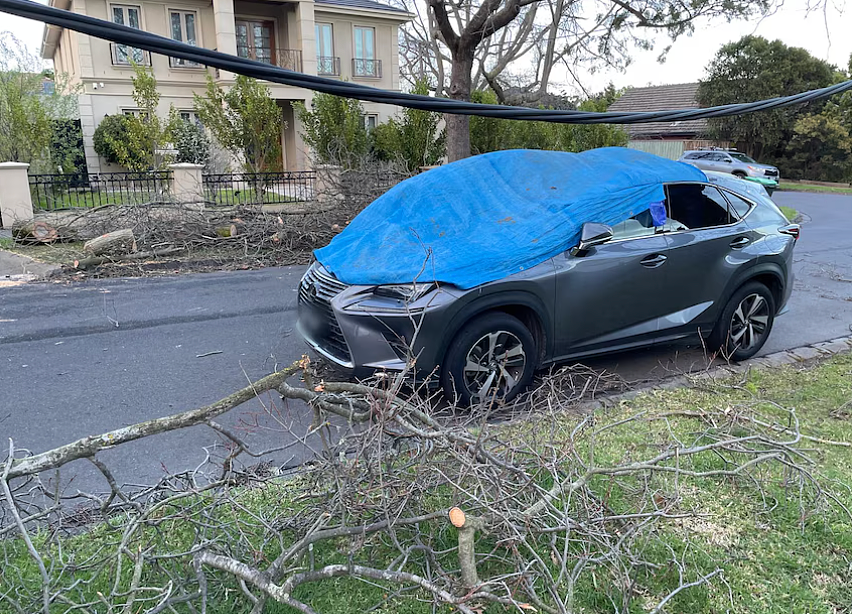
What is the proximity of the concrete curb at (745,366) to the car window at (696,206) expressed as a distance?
1316 mm

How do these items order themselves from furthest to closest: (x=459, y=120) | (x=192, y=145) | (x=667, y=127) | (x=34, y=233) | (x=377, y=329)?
(x=667, y=127) < (x=192, y=145) < (x=459, y=120) < (x=34, y=233) < (x=377, y=329)

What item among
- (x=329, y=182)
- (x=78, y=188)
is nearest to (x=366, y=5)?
(x=78, y=188)

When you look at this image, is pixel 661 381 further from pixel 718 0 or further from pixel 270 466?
pixel 718 0

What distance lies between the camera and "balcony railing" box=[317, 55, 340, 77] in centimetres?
2786

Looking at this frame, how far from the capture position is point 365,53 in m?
28.8

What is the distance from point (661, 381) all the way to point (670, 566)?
285 centimetres

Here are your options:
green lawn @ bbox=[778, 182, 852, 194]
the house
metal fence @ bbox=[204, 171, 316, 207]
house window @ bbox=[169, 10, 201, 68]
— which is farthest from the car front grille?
green lawn @ bbox=[778, 182, 852, 194]

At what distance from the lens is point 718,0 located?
14.3 m

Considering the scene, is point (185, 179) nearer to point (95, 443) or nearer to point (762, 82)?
point (95, 443)

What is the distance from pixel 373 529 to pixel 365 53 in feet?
94.7

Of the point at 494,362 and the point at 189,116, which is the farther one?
the point at 189,116

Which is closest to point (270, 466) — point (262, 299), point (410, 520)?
point (410, 520)

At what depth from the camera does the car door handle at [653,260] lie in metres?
5.41

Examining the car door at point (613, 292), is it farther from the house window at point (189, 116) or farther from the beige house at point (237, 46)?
the house window at point (189, 116)
